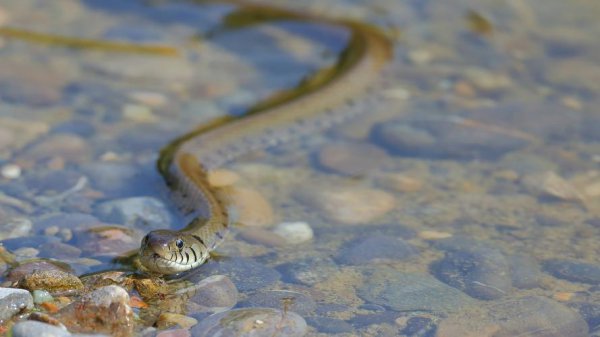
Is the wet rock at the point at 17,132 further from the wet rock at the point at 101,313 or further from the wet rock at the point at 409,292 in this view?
the wet rock at the point at 409,292

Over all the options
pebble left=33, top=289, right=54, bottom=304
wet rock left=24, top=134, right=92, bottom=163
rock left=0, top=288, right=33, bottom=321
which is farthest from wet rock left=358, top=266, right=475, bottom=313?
wet rock left=24, top=134, right=92, bottom=163

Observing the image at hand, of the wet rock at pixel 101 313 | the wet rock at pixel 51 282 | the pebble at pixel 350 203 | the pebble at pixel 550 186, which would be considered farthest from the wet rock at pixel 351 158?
the wet rock at pixel 101 313

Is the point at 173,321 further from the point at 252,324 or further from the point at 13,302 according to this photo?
the point at 13,302

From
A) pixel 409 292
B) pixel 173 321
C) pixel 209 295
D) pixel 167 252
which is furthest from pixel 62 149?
pixel 409 292

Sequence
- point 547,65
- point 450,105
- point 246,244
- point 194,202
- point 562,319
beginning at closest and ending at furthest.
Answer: point 562,319 → point 246,244 → point 194,202 → point 450,105 → point 547,65

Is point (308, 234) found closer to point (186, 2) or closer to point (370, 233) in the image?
point (370, 233)

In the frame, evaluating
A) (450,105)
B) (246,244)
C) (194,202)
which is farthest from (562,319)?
(450,105)
